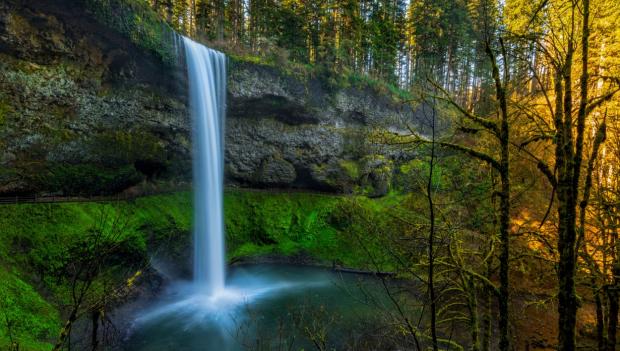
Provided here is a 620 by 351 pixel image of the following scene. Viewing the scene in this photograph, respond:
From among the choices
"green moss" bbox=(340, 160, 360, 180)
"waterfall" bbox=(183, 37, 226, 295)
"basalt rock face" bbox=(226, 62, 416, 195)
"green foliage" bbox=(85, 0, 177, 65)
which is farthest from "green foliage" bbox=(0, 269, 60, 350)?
"green moss" bbox=(340, 160, 360, 180)

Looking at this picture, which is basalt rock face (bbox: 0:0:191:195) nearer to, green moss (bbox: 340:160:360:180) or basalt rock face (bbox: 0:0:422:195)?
basalt rock face (bbox: 0:0:422:195)

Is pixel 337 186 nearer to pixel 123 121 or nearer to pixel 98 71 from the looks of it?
pixel 123 121

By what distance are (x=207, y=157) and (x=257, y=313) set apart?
408 inches

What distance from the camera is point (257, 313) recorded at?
15516 mm

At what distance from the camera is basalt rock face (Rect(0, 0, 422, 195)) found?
48.9ft

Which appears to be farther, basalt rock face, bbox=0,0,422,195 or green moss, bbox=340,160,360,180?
green moss, bbox=340,160,360,180

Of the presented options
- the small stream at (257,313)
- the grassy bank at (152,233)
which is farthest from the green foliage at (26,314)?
the small stream at (257,313)

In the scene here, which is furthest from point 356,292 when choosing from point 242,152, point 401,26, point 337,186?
point 401,26

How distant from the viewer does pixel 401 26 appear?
39.0 m

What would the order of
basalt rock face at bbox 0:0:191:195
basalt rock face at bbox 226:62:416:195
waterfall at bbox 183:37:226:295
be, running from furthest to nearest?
basalt rock face at bbox 226:62:416:195
waterfall at bbox 183:37:226:295
basalt rock face at bbox 0:0:191:195

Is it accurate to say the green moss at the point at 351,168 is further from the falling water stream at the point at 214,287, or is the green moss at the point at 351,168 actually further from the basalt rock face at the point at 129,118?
the falling water stream at the point at 214,287

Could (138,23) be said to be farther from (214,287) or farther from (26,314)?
(214,287)

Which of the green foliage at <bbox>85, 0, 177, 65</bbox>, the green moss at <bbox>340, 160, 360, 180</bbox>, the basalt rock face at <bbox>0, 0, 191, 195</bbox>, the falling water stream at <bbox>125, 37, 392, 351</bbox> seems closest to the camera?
the falling water stream at <bbox>125, 37, 392, 351</bbox>

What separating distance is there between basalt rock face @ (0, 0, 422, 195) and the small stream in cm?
696
